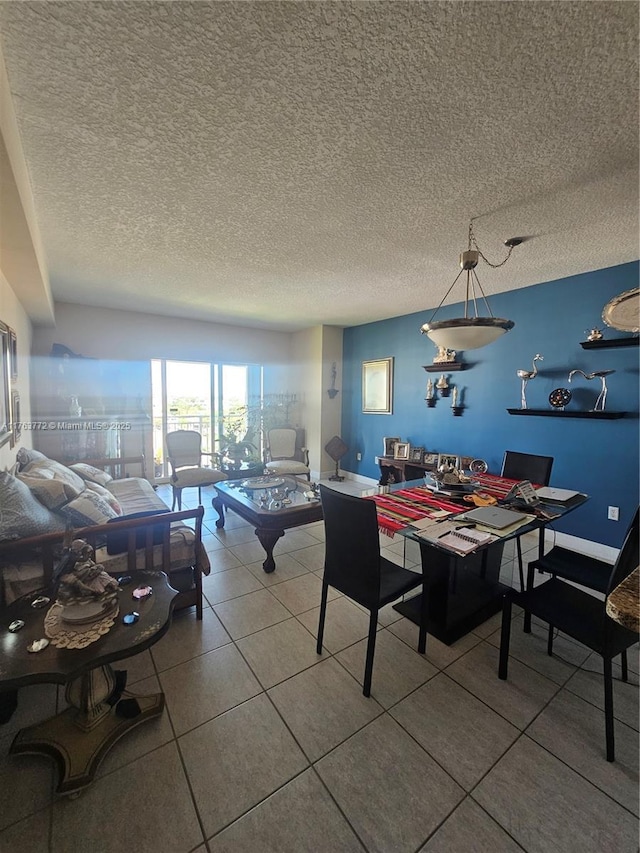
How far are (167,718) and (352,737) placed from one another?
2.67 feet

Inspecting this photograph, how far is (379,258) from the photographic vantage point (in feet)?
9.05

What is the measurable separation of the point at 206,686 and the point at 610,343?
3735 millimetres

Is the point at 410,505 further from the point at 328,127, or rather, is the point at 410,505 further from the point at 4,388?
the point at 4,388

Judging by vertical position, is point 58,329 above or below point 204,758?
above

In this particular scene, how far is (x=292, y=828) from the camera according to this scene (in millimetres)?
1124

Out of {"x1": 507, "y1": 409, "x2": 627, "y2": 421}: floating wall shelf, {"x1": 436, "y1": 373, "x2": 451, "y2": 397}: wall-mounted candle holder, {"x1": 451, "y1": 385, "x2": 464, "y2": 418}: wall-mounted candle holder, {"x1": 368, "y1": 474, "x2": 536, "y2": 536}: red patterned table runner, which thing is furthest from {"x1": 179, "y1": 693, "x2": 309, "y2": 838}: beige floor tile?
{"x1": 436, "y1": 373, "x2": 451, "y2": 397}: wall-mounted candle holder

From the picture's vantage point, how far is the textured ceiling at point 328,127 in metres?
1.00

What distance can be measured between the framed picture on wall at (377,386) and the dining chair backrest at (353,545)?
11.6ft

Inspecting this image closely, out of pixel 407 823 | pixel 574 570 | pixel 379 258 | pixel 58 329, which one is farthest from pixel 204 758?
pixel 58 329

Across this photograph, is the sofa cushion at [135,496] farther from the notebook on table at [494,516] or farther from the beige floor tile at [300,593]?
the notebook on table at [494,516]

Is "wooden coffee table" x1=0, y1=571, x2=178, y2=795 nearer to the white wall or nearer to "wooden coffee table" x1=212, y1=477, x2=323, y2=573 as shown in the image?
"wooden coffee table" x1=212, y1=477, x2=323, y2=573

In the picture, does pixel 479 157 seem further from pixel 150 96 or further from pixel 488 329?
pixel 150 96

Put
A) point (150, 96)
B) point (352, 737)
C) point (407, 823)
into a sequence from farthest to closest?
1. point (352, 737)
2. point (150, 96)
3. point (407, 823)

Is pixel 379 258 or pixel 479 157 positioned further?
pixel 379 258
